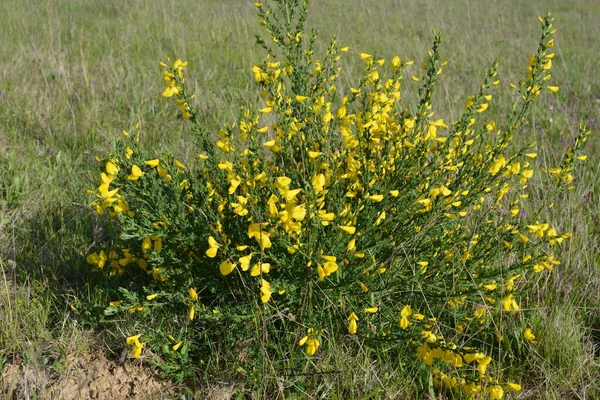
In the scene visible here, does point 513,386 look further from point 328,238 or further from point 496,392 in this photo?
point 328,238

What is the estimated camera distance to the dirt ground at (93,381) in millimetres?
1969

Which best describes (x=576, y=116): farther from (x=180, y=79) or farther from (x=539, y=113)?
(x=180, y=79)

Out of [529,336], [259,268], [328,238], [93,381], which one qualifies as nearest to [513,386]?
[529,336]

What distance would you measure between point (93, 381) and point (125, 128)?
2.24 m

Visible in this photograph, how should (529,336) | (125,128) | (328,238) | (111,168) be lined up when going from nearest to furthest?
(111,168), (328,238), (529,336), (125,128)

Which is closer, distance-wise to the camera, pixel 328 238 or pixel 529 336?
pixel 328 238

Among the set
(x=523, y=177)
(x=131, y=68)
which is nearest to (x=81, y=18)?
(x=131, y=68)

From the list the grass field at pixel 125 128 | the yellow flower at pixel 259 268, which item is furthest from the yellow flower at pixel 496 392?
the yellow flower at pixel 259 268

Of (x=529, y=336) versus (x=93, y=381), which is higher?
(x=529, y=336)

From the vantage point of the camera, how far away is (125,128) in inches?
153

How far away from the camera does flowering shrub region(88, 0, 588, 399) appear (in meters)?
1.96

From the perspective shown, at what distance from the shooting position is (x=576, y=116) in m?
4.67

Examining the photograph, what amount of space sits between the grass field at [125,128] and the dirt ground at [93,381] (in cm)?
1

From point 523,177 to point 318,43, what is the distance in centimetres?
420
